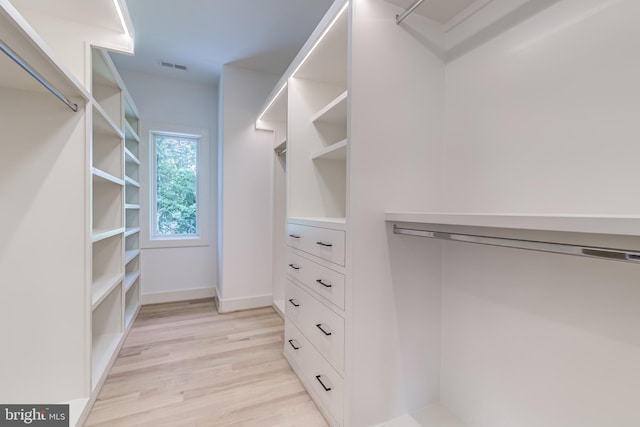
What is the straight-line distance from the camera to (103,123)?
1864 millimetres

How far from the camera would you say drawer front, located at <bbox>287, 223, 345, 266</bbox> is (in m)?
1.33

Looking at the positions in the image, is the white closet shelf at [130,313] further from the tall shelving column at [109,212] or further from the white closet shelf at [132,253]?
the white closet shelf at [132,253]

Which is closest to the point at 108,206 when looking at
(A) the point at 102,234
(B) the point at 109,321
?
(A) the point at 102,234

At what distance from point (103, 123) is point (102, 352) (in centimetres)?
161

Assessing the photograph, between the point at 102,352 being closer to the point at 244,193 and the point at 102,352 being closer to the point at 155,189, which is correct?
the point at 244,193

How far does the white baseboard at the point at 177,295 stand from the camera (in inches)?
126

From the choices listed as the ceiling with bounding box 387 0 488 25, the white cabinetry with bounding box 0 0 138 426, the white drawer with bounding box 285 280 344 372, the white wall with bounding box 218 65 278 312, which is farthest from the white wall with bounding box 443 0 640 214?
the white wall with bounding box 218 65 278 312

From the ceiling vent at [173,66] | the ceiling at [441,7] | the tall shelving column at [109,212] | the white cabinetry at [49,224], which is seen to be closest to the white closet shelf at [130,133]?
the tall shelving column at [109,212]

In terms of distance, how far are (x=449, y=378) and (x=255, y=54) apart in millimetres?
3136

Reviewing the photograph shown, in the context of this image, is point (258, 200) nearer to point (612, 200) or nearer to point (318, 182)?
point (318, 182)

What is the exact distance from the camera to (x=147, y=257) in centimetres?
321

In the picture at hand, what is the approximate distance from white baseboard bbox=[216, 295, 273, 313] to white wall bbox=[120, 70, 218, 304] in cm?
50

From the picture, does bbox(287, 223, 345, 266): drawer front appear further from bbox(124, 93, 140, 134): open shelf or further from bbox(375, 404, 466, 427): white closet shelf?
bbox(124, 93, 140, 134): open shelf

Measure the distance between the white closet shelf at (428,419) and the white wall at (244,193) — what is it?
6.97ft
